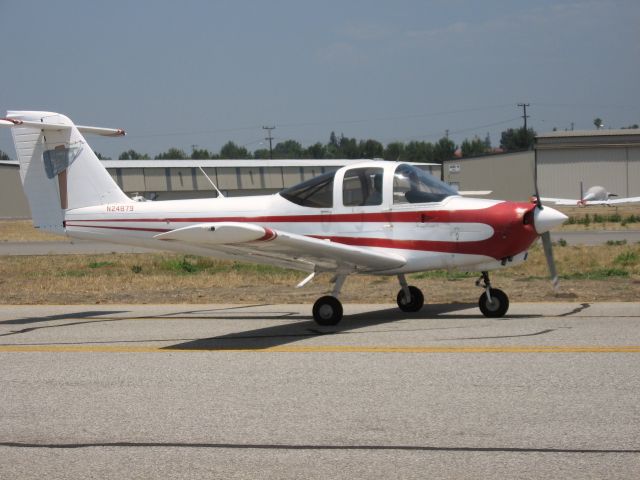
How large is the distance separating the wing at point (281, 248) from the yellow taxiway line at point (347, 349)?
125 centimetres

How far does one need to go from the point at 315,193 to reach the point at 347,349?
11.4 ft

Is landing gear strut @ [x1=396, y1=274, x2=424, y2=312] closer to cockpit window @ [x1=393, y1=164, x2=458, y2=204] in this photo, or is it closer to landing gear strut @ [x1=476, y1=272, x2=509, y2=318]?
landing gear strut @ [x1=476, y1=272, x2=509, y2=318]

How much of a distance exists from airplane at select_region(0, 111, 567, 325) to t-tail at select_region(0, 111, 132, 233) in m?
0.02

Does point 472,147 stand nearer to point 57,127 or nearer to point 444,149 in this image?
point 444,149

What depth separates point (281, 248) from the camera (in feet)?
35.6

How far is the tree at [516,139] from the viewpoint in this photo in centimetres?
12825

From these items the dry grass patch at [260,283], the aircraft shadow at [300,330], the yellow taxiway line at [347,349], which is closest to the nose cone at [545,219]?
the aircraft shadow at [300,330]

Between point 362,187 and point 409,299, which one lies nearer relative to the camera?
point 362,187

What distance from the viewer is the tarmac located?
5160 mm

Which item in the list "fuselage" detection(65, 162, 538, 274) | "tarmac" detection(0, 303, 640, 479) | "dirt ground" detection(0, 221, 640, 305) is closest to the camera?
"tarmac" detection(0, 303, 640, 479)

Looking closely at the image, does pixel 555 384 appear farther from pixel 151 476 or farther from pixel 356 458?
pixel 151 476

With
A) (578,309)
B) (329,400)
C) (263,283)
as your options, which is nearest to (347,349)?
(329,400)

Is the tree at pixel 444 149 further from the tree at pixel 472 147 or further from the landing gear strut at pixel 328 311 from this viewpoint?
the landing gear strut at pixel 328 311

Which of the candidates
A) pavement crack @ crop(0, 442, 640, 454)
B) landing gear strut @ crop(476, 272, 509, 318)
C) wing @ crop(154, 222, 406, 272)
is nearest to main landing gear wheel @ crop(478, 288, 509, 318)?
landing gear strut @ crop(476, 272, 509, 318)
